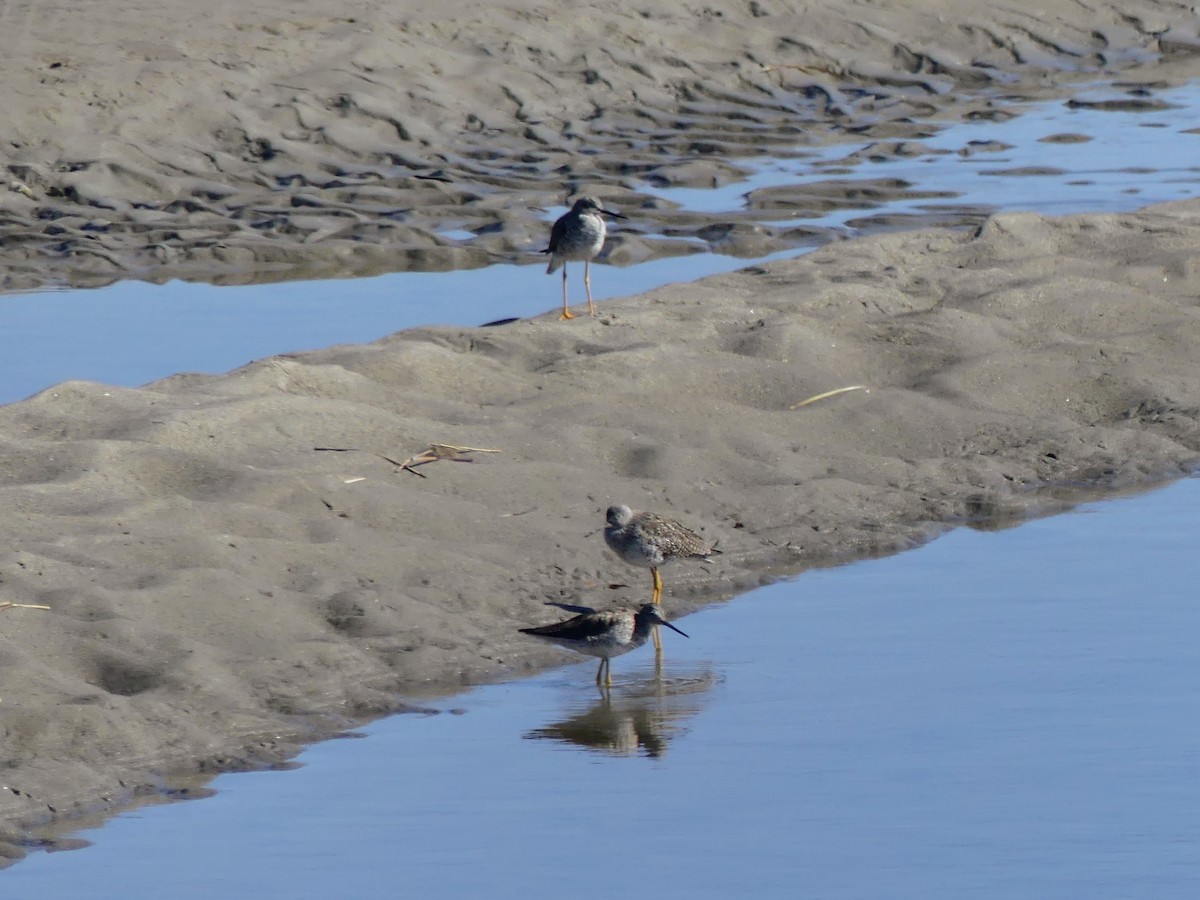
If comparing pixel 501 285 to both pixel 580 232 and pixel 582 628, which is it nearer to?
pixel 580 232

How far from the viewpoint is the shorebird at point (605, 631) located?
7.14 m

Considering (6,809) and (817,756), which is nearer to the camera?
(6,809)

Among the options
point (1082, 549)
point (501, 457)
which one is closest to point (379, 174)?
point (501, 457)

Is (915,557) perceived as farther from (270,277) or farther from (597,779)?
(270,277)

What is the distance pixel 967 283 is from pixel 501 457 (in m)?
3.90

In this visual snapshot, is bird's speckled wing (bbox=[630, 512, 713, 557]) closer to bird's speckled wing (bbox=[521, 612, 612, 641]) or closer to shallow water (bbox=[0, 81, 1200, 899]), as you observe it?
shallow water (bbox=[0, 81, 1200, 899])

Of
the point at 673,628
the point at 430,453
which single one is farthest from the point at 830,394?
the point at 673,628

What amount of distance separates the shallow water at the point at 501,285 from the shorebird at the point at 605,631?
423 cm

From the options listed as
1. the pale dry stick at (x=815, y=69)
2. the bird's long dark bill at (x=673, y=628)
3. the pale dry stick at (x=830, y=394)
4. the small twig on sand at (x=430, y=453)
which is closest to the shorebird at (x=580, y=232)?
the pale dry stick at (x=830, y=394)

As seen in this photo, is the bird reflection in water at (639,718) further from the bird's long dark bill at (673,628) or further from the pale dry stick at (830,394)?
the pale dry stick at (830,394)

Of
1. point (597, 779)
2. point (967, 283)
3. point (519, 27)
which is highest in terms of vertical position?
point (519, 27)

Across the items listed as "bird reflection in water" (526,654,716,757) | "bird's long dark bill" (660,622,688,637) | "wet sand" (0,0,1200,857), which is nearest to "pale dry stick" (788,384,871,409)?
"wet sand" (0,0,1200,857)

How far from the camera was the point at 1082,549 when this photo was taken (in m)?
8.55

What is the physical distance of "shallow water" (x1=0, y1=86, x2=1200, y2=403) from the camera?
37.8 ft
